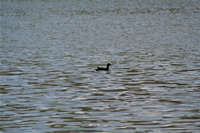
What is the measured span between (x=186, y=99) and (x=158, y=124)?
17.1ft

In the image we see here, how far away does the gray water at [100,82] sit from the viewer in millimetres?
18342

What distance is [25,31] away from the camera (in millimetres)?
66875

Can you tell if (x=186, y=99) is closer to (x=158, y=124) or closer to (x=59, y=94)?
(x=158, y=124)

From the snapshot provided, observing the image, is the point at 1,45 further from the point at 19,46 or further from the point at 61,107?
the point at 61,107

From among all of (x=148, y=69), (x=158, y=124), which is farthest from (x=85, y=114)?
(x=148, y=69)

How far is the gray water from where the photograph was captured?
1834 centimetres

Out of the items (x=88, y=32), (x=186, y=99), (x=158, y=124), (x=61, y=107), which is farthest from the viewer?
(x=88, y=32)

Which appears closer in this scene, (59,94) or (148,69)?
(59,94)

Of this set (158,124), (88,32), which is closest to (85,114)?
(158,124)

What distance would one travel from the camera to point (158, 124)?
17766mm

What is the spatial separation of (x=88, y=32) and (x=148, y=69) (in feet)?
108

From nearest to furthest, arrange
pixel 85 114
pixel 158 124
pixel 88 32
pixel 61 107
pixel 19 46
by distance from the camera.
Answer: pixel 158 124, pixel 85 114, pixel 61 107, pixel 19 46, pixel 88 32

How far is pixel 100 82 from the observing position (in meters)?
28.8

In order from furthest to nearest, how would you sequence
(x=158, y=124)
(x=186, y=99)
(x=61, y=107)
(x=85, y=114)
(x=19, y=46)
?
(x=19, y=46) → (x=186, y=99) → (x=61, y=107) → (x=85, y=114) → (x=158, y=124)
